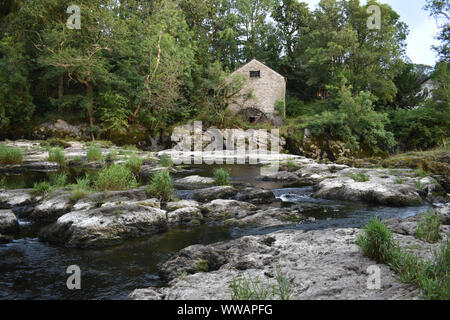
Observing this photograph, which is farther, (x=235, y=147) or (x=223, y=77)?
(x=223, y=77)

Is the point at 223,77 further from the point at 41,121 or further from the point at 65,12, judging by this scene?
the point at 41,121

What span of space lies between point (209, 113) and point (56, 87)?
16094 mm

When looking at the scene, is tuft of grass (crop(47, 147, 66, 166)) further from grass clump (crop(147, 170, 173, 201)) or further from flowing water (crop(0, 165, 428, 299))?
grass clump (crop(147, 170, 173, 201))

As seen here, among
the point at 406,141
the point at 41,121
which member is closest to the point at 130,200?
the point at 41,121

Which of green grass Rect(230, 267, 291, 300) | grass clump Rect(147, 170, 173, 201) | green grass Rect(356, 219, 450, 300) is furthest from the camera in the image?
grass clump Rect(147, 170, 173, 201)

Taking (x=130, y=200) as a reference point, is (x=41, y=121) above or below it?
above

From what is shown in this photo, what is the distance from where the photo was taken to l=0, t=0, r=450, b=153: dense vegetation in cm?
2375

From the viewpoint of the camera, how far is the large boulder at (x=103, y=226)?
5340 millimetres

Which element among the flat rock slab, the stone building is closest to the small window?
the stone building

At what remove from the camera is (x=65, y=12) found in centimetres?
2444

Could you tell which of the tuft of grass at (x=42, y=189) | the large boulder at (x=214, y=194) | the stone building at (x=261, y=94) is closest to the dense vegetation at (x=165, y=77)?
the stone building at (x=261, y=94)

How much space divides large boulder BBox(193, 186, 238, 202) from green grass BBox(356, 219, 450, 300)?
502 centimetres

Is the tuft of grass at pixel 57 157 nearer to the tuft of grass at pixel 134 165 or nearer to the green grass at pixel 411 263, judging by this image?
the tuft of grass at pixel 134 165

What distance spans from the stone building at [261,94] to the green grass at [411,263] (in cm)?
2672
